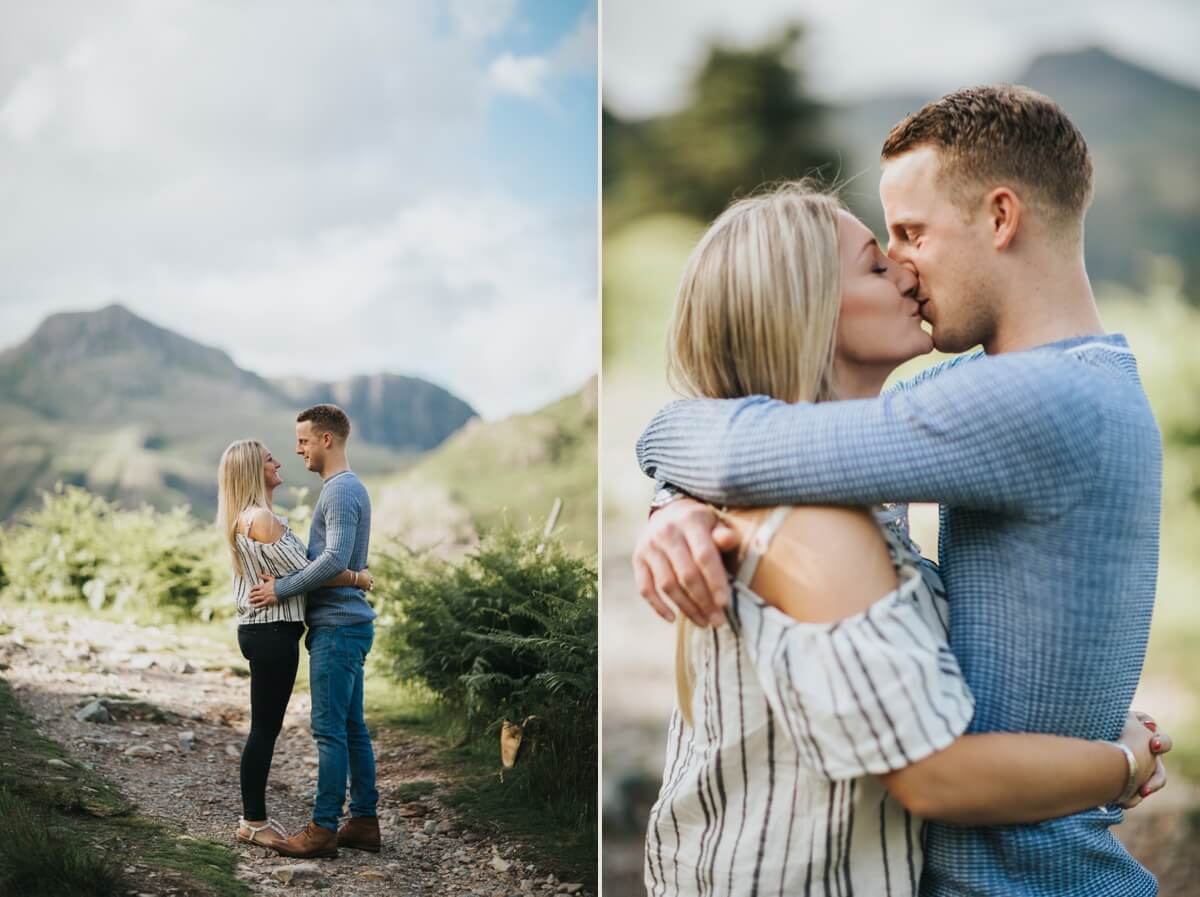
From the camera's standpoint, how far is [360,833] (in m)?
3.31

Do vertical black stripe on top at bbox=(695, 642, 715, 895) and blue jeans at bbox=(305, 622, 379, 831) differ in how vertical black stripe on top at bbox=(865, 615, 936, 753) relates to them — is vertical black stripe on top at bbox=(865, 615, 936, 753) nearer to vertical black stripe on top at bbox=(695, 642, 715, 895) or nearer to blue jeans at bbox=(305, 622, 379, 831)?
vertical black stripe on top at bbox=(695, 642, 715, 895)

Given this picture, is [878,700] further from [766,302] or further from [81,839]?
[81,839]

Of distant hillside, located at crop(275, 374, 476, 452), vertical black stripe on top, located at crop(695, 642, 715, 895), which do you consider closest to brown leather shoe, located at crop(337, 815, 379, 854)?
distant hillside, located at crop(275, 374, 476, 452)

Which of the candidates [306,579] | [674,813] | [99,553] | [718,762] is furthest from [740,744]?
[99,553]

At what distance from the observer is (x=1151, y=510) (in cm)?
112

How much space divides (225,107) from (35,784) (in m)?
2.09

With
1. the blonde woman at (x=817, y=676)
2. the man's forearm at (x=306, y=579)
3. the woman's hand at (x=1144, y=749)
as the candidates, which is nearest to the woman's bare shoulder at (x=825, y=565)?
the blonde woman at (x=817, y=676)

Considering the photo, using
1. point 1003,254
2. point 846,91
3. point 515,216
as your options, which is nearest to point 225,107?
point 515,216

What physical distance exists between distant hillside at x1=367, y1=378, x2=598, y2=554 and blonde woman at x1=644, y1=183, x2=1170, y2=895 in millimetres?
2378

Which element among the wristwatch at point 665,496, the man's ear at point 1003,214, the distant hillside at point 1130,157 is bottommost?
the wristwatch at point 665,496

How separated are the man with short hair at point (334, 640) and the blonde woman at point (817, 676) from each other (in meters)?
2.12

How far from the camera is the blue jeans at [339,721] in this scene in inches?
127

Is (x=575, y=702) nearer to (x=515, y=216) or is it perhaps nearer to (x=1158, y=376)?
(x=515, y=216)

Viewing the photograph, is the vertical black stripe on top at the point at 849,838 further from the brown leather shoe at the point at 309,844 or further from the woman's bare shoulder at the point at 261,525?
the brown leather shoe at the point at 309,844
